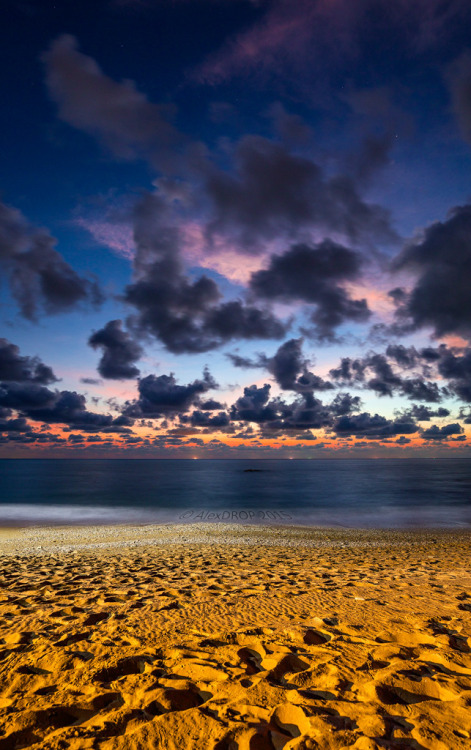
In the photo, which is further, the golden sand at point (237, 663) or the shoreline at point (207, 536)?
the shoreline at point (207, 536)

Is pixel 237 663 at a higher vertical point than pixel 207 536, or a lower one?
higher

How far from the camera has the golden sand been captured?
267 cm

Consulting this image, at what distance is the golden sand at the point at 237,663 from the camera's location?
267cm

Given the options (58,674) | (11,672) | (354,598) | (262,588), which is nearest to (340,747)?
(58,674)

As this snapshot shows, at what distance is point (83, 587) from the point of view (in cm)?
682

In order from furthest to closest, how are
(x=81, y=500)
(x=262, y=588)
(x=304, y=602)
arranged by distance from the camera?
(x=81, y=500) < (x=262, y=588) < (x=304, y=602)

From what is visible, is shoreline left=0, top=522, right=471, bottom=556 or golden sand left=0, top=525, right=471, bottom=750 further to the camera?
shoreline left=0, top=522, right=471, bottom=556

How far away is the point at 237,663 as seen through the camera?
11.8 feet

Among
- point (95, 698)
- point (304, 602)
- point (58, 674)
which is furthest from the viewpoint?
point (304, 602)

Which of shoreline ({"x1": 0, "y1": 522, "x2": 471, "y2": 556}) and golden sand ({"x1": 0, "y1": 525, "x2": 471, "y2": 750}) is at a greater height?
golden sand ({"x1": 0, "y1": 525, "x2": 471, "y2": 750})

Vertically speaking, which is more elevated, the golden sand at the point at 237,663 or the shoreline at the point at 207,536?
the golden sand at the point at 237,663

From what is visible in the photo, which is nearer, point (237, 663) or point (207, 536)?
point (237, 663)

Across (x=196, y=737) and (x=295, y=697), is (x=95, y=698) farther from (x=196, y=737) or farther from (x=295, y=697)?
(x=295, y=697)

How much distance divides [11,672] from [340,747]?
2997 mm
